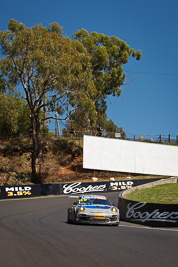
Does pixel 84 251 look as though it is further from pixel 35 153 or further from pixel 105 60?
pixel 105 60

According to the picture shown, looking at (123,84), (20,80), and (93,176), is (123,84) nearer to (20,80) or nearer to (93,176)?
(93,176)

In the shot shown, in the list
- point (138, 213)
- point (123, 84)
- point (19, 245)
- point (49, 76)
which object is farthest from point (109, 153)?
point (19, 245)

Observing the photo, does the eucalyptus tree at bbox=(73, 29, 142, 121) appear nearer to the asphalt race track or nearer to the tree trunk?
the tree trunk

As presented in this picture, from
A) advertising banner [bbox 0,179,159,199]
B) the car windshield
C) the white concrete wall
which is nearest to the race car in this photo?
Answer: the car windshield

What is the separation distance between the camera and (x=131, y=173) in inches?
1909

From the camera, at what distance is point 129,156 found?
46.1 m

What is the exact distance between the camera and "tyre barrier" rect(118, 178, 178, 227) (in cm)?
1435

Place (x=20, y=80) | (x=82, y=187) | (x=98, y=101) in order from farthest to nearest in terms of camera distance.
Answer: (x=98, y=101), (x=20, y=80), (x=82, y=187)

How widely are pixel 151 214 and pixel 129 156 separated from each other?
101ft

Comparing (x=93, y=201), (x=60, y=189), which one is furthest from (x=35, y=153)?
(x=93, y=201)

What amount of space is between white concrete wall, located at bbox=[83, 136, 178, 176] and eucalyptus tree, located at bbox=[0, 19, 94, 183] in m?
6.42

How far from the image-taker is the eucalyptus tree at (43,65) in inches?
1485

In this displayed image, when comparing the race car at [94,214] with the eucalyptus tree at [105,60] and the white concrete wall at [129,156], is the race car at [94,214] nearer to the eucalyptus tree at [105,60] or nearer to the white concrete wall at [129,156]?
the white concrete wall at [129,156]

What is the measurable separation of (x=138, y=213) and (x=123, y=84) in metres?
47.8
